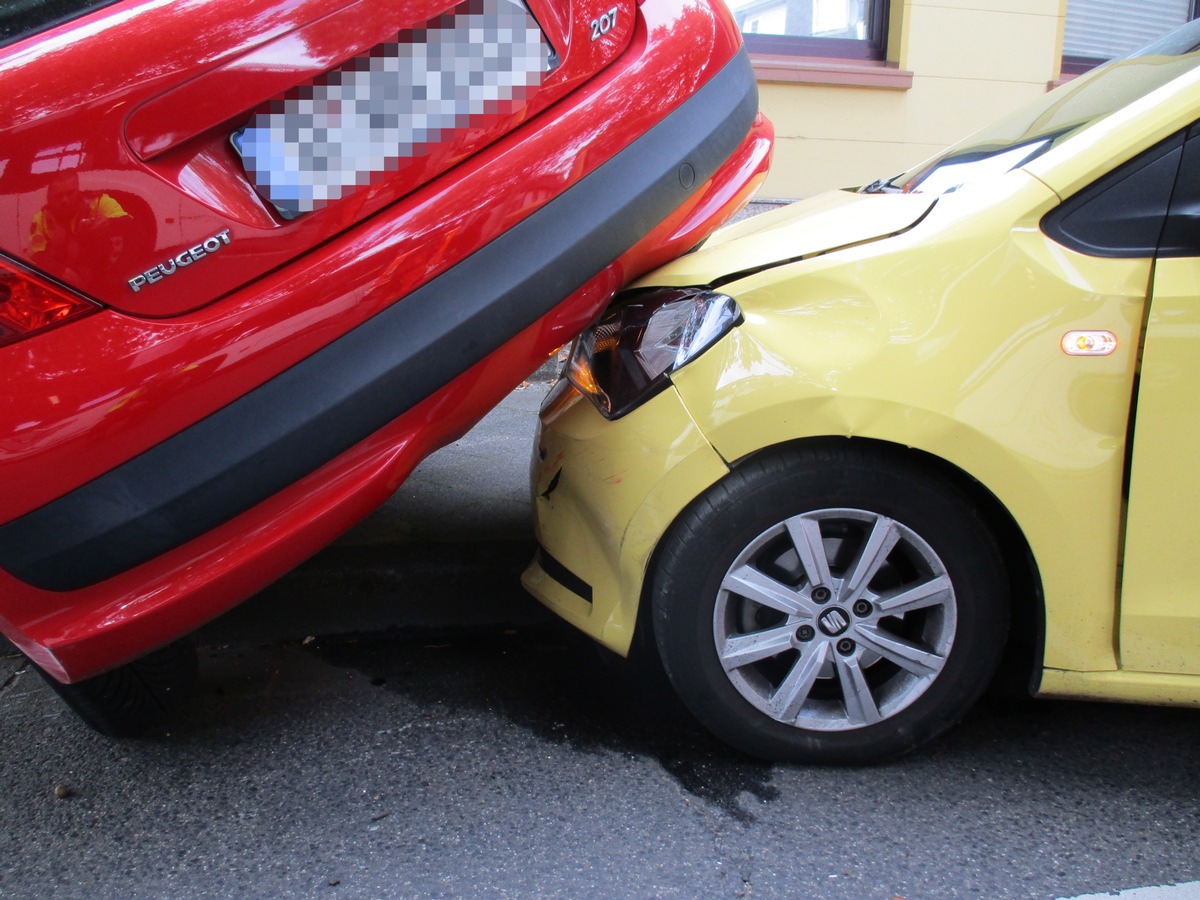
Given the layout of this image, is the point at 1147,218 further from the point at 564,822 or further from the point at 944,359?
the point at 564,822

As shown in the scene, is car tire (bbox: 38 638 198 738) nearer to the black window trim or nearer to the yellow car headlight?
the yellow car headlight

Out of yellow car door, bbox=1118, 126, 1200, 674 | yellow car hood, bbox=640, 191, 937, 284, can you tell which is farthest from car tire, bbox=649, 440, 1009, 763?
yellow car hood, bbox=640, 191, 937, 284

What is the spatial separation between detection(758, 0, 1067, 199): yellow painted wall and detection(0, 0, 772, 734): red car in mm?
4430

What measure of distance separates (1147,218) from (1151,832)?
122 cm

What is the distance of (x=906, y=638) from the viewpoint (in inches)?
78.8

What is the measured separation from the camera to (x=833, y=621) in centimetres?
191

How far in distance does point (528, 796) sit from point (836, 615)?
30.3 inches

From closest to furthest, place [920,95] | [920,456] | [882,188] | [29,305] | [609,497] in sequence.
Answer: [29,305] < [920,456] < [609,497] < [882,188] < [920,95]

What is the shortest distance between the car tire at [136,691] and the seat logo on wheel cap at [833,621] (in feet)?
4.75

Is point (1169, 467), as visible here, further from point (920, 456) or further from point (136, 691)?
point (136, 691)

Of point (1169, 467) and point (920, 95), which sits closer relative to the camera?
point (1169, 467)

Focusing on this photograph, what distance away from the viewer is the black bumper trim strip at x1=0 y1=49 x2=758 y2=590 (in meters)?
1.62

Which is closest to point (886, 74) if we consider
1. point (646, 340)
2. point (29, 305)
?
point (646, 340)

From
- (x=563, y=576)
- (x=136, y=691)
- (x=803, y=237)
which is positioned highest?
(x=803, y=237)
